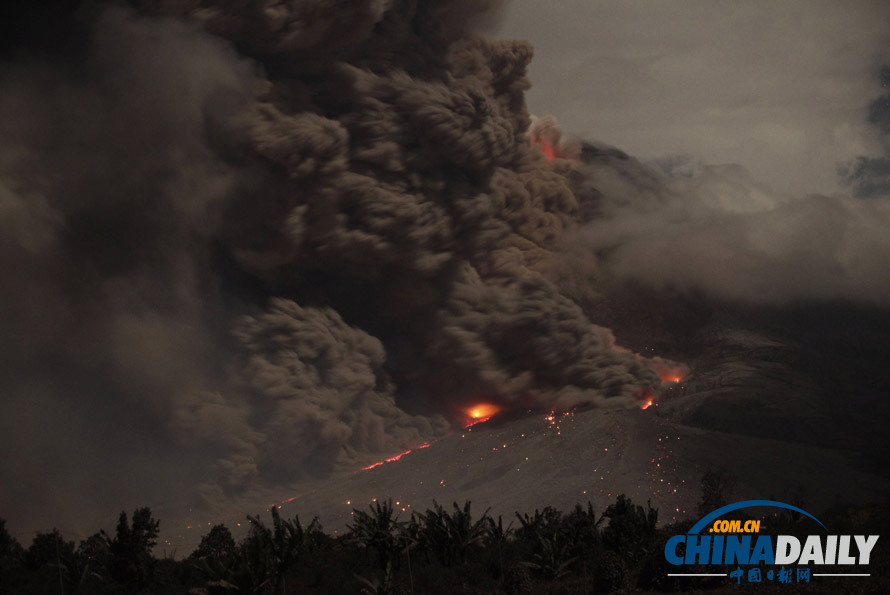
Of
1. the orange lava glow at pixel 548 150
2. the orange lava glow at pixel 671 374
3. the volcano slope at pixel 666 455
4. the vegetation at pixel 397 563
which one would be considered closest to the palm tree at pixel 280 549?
the vegetation at pixel 397 563

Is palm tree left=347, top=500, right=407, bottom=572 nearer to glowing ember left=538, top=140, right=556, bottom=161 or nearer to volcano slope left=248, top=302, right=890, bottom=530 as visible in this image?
volcano slope left=248, top=302, right=890, bottom=530

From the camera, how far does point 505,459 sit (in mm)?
45000

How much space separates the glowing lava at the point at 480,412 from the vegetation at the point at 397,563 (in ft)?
80.9

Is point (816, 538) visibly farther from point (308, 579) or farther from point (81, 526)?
point (81, 526)

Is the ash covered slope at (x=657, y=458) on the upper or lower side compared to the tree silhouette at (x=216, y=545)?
upper

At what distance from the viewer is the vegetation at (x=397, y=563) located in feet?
65.1

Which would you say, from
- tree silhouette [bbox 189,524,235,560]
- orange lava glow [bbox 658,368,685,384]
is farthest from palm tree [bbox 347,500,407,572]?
orange lava glow [bbox 658,368,685,384]

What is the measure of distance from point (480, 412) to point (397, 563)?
29232 mm

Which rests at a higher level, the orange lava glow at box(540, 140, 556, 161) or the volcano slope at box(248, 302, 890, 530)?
the orange lava glow at box(540, 140, 556, 161)

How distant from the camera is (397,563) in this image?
75.8ft

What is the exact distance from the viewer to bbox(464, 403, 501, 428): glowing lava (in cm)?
5159

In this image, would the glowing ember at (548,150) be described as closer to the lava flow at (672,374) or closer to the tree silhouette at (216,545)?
the lava flow at (672,374)

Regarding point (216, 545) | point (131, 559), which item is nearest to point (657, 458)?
point (216, 545)

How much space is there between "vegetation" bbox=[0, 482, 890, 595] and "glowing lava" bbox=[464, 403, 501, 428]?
24.7 meters
